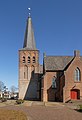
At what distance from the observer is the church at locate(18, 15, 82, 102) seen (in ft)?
165

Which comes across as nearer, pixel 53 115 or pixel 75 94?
pixel 53 115

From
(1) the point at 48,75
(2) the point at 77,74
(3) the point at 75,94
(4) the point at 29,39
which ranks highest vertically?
(4) the point at 29,39

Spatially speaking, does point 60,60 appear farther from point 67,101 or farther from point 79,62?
point 67,101

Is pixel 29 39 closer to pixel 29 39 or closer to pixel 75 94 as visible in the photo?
pixel 29 39

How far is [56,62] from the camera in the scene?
57.2 metres

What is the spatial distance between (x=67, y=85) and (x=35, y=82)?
15.8 meters

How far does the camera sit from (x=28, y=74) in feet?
211

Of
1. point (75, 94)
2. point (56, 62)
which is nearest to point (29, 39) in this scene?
point (56, 62)

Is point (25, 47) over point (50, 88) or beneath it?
over

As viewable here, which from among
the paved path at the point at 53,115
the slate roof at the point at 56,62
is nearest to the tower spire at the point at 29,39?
the slate roof at the point at 56,62

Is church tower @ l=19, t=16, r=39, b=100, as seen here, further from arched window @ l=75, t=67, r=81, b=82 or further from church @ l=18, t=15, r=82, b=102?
arched window @ l=75, t=67, r=81, b=82

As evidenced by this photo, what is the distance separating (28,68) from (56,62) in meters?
10.5

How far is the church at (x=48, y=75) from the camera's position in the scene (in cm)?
5016

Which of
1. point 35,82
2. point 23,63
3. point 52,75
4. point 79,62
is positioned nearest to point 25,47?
point 23,63
